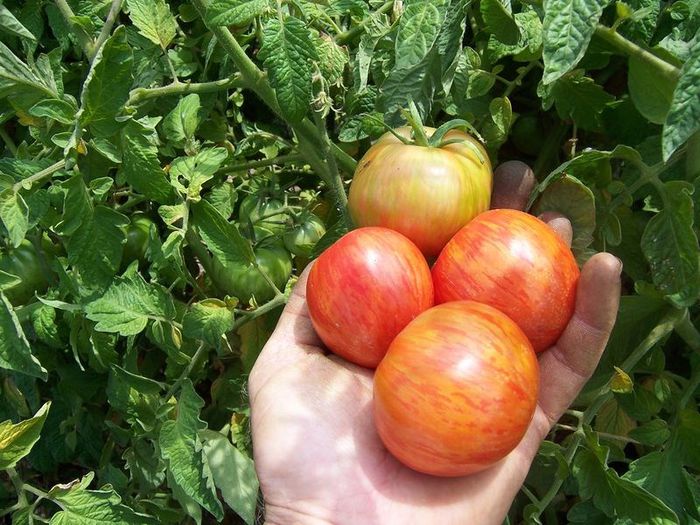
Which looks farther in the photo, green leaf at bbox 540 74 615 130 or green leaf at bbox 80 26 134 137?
green leaf at bbox 540 74 615 130

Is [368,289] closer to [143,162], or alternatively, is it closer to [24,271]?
[143,162]

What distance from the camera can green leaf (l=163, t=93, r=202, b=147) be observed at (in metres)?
1.44

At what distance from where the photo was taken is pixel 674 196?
118cm

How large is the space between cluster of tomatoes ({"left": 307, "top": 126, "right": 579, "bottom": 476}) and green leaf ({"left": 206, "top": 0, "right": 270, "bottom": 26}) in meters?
0.34

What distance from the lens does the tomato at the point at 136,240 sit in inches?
64.6

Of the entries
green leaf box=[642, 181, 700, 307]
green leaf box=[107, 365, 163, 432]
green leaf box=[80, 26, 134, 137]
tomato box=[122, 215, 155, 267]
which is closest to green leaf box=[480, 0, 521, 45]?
green leaf box=[642, 181, 700, 307]

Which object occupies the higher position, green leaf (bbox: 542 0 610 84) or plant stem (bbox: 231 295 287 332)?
green leaf (bbox: 542 0 610 84)

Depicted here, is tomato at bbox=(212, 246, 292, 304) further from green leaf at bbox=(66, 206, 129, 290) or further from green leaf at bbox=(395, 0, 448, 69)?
green leaf at bbox=(395, 0, 448, 69)

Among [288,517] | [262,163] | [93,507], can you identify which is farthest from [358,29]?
[93,507]

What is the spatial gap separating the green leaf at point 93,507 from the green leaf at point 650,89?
1.16 metres

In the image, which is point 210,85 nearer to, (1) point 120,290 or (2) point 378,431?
(1) point 120,290

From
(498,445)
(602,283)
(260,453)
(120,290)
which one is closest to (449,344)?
(498,445)

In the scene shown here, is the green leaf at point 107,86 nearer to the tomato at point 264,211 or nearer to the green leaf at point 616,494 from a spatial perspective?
the tomato at point 264,211

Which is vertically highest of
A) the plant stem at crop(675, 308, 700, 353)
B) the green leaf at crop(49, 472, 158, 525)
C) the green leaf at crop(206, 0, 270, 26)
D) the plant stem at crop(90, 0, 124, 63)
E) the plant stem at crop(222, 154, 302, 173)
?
the green leaf at crop(206, 0, 270, 26)
